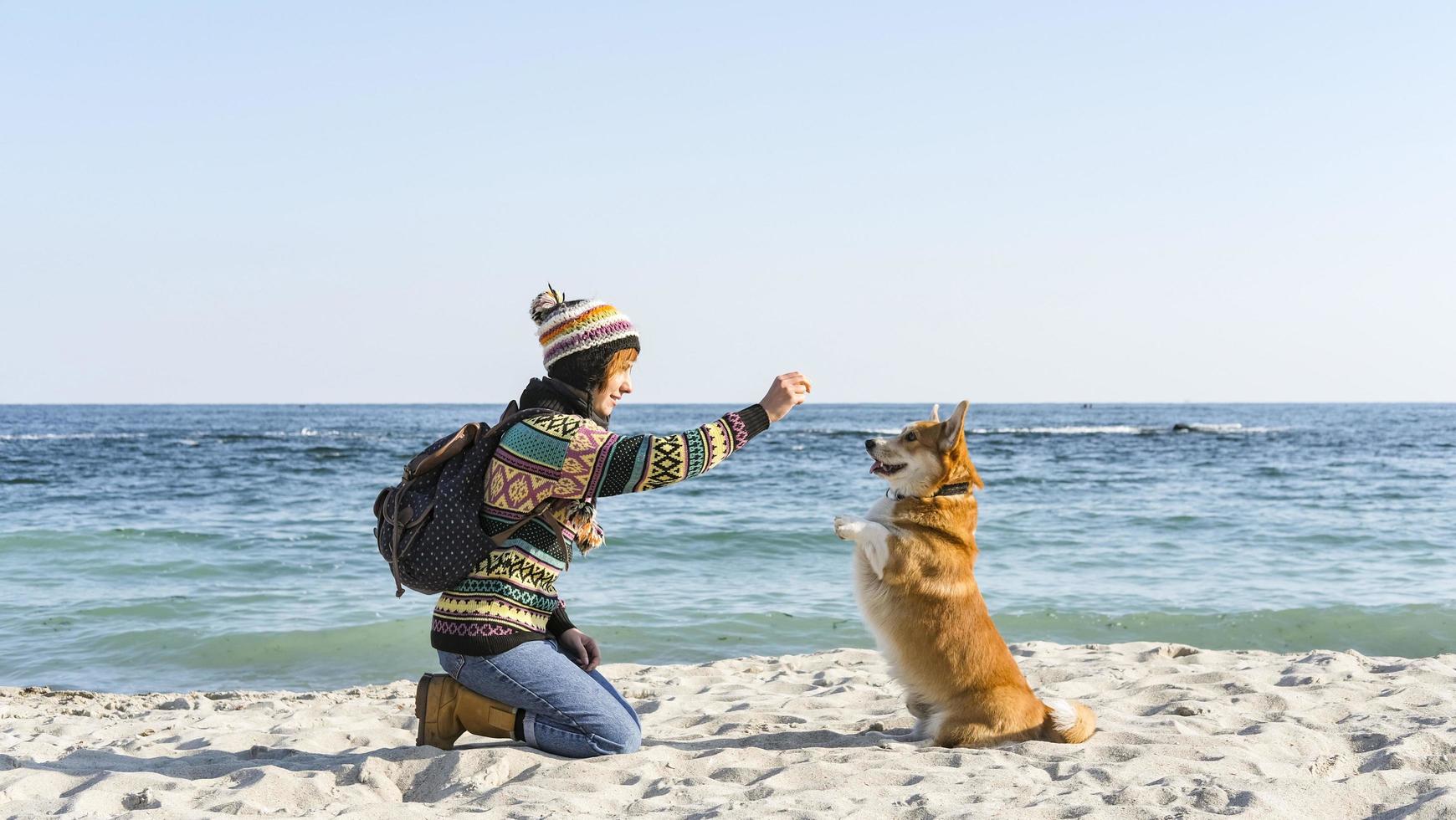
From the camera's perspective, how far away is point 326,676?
6.52 metres

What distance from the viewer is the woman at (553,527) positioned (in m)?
3.38

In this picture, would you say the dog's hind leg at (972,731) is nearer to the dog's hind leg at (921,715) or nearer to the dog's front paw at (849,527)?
the dog's hind leg at (921,715)

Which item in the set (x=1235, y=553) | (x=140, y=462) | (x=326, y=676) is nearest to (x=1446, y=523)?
(x=1235, y=553)

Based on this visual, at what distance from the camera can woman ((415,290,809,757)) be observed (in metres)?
3.38

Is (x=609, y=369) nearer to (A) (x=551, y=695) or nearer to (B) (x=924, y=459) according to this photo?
(A) (x=551, y=695)

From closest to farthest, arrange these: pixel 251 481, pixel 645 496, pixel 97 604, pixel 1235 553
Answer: pixel 97 604
pixel 1235 553
pixel 645 496
pixel 251 481

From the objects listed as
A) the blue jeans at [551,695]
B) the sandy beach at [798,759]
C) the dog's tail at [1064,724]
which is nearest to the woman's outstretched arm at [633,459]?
the blue jeans at [551,695]

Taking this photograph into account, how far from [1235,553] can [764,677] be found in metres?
6.93

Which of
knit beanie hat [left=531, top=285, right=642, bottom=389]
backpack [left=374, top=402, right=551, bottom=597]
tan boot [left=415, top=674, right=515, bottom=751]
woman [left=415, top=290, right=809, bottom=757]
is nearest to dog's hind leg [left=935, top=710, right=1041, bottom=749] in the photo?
woman [left=415, top=290, right=809, bottom=757]

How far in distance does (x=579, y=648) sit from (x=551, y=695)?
0.24 metres

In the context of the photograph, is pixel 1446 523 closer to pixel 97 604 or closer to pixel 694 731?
pixel 694 731

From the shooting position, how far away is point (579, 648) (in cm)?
385

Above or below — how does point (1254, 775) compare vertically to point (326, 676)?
above

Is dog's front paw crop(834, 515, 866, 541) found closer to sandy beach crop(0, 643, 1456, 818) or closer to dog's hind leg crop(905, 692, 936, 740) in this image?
dog's hind leg crop(905, 692, 936, 740)
